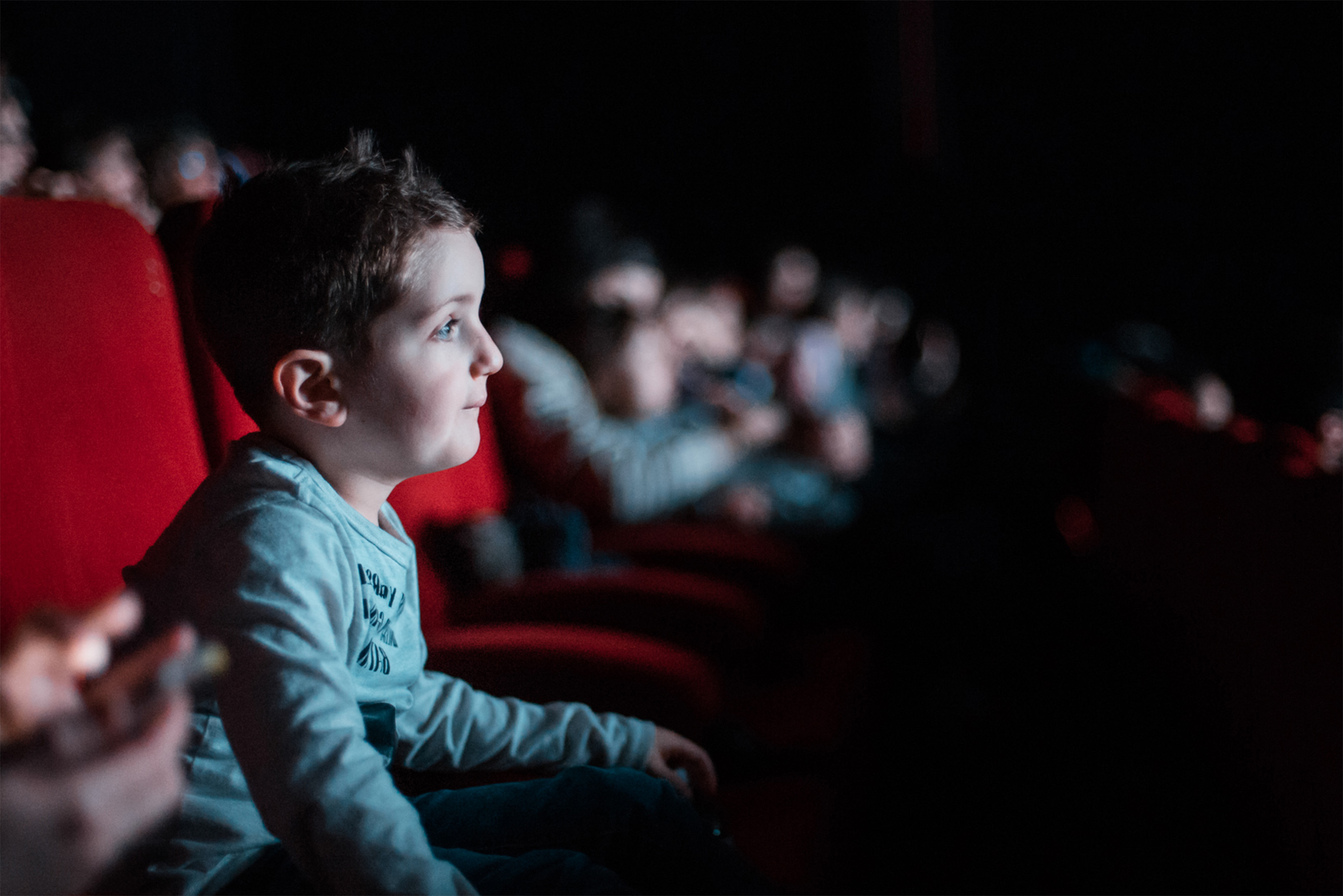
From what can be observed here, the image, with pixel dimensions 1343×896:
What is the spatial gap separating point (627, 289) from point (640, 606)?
2.19 feet

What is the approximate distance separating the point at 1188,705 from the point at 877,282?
8.57 ft

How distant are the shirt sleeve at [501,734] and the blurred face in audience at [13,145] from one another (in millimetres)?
632

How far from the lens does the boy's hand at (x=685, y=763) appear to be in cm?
66

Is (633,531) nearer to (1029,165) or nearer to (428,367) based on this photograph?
(428,367)

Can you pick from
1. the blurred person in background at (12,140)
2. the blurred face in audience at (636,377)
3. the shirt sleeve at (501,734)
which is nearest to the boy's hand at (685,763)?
the shirt sleeve at (501,734)

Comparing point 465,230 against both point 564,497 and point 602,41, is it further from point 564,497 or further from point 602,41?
point 602,41

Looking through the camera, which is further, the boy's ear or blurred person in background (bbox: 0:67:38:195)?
blurred person in background (bbox: 0:67:38:195)

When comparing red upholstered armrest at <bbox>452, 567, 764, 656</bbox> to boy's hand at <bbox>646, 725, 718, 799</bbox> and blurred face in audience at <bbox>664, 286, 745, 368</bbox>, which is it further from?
blurred face in audience at <bbox>664, 286, 745, 368</bbox>

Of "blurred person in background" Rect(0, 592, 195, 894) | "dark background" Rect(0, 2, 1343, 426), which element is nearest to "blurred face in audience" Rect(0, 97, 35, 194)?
"blurred person in background" Rect(0, 592, 195, 894)

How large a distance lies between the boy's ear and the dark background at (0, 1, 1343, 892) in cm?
16

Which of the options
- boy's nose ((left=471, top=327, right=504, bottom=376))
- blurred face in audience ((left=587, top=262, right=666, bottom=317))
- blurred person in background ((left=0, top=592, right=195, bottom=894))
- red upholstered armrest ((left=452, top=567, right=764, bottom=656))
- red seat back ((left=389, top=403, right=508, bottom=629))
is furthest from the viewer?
blurred face in audience ((left=587, top=262, right=666, bottom=317))

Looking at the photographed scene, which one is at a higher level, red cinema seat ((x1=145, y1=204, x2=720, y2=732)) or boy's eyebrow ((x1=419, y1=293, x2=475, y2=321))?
boy's eyebrow ((x1=419, y1=293, x2=475, y2=321))

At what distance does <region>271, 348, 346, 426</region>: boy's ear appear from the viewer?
0.49m

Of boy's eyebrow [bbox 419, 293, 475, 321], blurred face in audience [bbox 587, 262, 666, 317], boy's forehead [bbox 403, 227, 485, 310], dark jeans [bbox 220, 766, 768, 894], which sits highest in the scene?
boy's forehead [bbox 403, 227, 485, 310]
